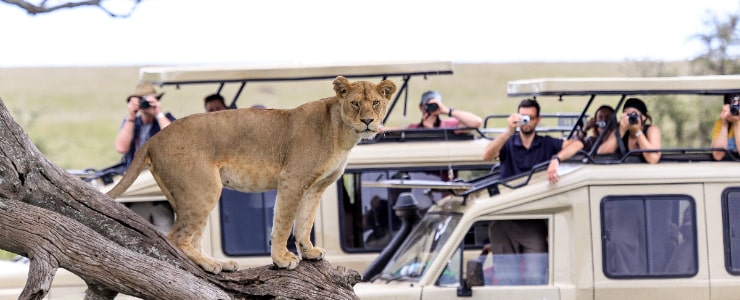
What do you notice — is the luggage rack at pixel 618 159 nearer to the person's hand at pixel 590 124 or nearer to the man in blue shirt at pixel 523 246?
the man in blue shirt at pixel 523 246

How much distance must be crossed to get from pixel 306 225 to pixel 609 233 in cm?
300

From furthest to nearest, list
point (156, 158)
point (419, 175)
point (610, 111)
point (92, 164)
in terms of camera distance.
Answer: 1. point (92, 164)
2. point (419, 175)
3. point (610, 111)
4. point (156, 158)

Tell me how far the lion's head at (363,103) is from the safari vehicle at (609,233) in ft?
9.41

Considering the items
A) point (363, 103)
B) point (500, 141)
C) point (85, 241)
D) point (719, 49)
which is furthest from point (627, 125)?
point (719, 49)

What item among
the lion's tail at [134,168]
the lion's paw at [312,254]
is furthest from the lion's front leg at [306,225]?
the lion's tail at [134,168]

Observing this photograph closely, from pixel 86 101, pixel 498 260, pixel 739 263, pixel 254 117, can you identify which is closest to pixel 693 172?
pixel 739 263

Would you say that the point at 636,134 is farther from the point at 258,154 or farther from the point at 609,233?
the point at 258,154

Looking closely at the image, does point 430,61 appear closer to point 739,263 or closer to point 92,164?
point 739,263

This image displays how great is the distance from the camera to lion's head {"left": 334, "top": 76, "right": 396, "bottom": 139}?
6832mm

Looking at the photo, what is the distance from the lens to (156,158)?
22.8 feet

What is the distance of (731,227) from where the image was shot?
9.64 metres

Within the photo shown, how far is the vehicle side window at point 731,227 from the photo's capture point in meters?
9.61

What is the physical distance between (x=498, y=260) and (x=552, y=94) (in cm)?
118

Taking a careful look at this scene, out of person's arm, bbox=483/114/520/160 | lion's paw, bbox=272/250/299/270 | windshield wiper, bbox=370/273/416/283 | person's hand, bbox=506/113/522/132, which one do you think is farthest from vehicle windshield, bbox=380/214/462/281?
lion's paw, bbox=272/250/299/270
